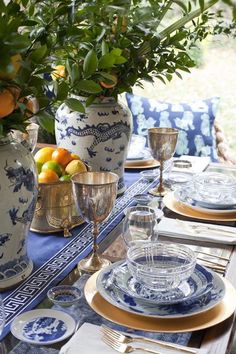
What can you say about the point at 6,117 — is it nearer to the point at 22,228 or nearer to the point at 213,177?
the point at 22,228

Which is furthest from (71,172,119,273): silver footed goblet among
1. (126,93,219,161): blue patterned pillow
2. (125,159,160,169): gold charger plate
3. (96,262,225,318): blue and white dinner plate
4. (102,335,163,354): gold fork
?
(126,93,219,161): blue patterned pillow

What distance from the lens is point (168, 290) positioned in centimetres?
76

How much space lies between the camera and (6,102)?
74 centimetres

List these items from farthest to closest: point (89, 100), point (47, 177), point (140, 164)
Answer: point (140, 164) → point (89, 100) → point (47, 177)

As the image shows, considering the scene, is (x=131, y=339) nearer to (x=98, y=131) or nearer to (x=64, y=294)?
(x=64, y=294)

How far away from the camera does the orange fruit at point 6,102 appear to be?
737 mm

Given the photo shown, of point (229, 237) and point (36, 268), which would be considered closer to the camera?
point (36, 268)

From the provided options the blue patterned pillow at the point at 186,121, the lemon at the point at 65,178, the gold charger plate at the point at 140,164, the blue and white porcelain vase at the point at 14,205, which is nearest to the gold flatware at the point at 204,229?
the lemon at the point at 65,178

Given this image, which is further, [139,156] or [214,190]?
[139,156]

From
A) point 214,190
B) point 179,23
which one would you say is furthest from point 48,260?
point 179,23

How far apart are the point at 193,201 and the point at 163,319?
21.1 inches

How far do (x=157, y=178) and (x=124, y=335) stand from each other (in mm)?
868

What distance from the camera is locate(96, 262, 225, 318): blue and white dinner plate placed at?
71 cm

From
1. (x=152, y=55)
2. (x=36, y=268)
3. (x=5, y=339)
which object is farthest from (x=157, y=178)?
(x=5, y=339)
